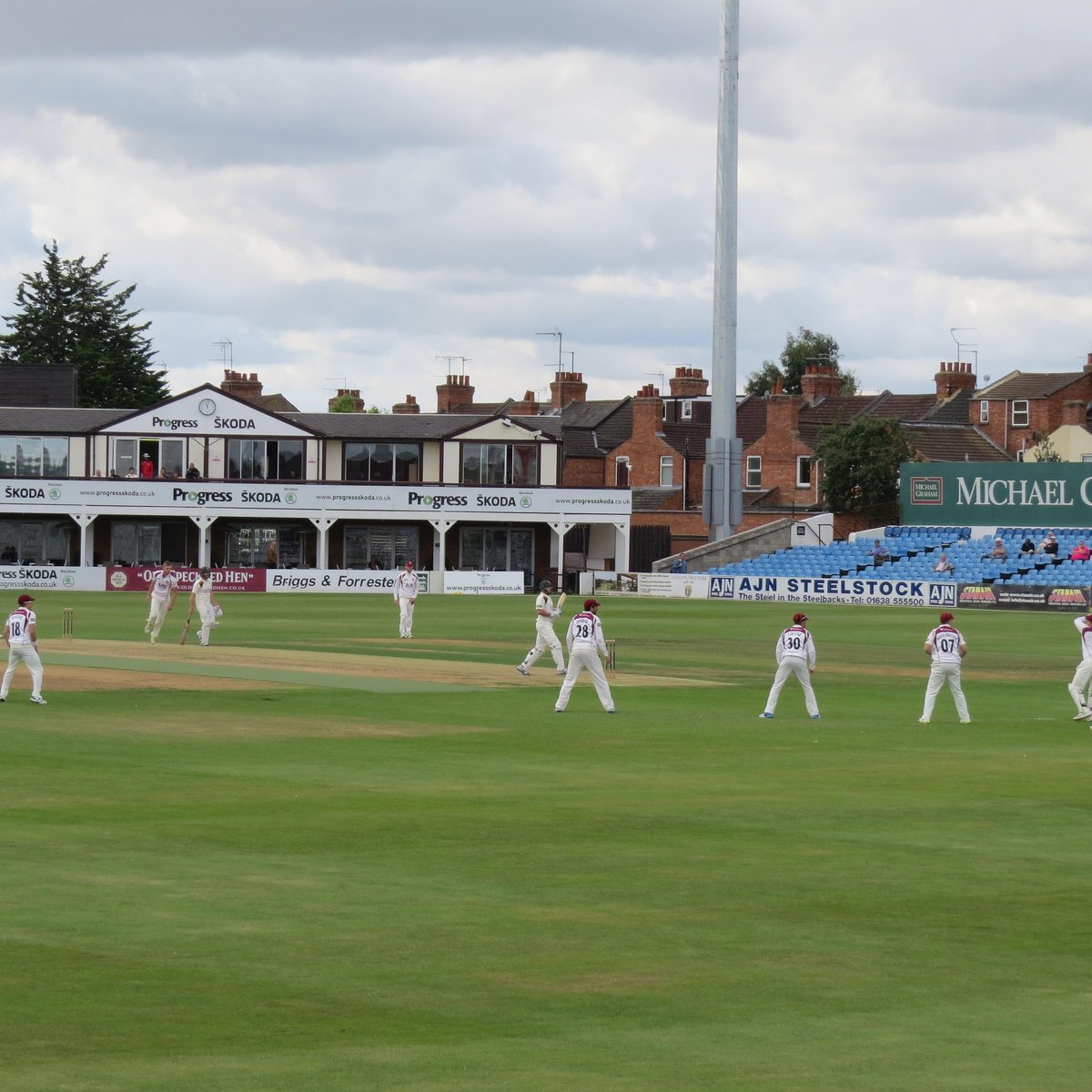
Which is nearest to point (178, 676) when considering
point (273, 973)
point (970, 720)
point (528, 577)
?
point (970, 720)

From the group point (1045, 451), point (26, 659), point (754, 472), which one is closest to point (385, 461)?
point (754, 472)

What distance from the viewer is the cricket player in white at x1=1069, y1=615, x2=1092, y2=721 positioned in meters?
24.7

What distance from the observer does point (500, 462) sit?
82.2 metres

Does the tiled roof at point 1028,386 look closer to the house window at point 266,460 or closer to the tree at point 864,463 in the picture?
the tree at point 864,463

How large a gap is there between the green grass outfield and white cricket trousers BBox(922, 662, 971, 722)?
0.54 metres

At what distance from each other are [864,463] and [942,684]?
57453 mm

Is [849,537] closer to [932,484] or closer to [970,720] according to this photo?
[932,484]

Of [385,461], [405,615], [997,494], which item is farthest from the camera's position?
[385,461]

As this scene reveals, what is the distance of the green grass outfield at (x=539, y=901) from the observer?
28.8 feet

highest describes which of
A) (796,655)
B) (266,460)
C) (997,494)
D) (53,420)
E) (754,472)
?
(53,420)

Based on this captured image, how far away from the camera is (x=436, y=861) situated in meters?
13.9

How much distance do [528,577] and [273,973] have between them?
69.4 m

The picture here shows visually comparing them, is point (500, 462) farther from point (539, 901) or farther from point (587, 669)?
point (539, 901)

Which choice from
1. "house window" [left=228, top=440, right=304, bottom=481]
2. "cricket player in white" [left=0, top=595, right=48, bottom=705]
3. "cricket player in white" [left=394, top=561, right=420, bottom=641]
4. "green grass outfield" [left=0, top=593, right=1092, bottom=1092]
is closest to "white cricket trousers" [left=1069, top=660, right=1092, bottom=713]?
"green grass outfield" [left=0, top=593, right=1092, bottom=1092]
